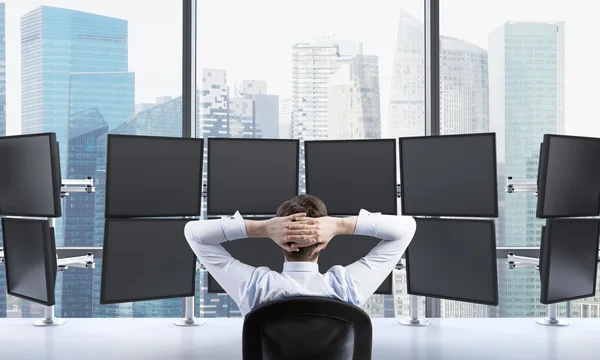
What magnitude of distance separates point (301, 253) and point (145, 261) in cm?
134

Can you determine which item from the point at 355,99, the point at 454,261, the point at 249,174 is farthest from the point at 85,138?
the point at 454,261

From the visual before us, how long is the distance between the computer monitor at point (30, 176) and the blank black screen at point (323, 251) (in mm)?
806

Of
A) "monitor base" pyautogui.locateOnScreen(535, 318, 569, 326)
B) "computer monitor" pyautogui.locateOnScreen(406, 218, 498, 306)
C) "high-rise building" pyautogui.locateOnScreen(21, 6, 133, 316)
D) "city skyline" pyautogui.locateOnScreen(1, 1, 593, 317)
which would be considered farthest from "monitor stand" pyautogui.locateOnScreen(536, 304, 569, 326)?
"high-rise building" pyautogui.locateOnScreen(21, 6, 133, 316)

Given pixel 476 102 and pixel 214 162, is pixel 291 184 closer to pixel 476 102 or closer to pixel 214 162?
pixel 214 162

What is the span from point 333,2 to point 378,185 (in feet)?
5.24

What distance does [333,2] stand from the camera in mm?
3684

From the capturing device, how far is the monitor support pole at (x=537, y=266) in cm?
270

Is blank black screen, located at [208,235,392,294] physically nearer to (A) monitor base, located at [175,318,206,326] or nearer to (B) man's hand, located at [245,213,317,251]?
(A) monitor base, located at [175,318,206,326]

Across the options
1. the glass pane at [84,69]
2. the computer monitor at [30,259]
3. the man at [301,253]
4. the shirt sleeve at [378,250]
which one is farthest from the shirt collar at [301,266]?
the glass pane at [84,69]

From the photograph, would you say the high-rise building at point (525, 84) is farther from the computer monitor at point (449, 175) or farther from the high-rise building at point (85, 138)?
the high-rise building at point (85, 138)

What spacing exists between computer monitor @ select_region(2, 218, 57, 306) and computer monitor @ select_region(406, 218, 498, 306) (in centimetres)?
164

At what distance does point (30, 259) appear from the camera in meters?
2.56

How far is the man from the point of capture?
140cm

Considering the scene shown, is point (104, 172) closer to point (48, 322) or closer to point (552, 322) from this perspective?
point (48, 322)
